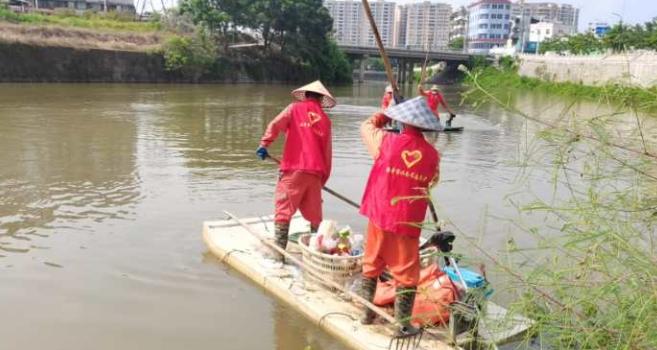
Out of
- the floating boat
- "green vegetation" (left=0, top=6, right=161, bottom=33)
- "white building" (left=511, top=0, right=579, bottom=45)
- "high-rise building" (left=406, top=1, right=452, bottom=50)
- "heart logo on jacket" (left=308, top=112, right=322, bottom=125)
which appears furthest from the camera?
"high-rise building" (left=406, top=1, right=452, bottom=50)

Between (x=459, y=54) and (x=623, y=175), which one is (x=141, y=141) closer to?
(x=623, y=175)

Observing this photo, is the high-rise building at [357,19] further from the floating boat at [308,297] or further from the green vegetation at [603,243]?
the green vegetation at [603,243]

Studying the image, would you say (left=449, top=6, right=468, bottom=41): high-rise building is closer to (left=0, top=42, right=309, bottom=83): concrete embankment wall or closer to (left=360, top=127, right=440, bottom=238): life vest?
(left=0, top=42, right=309, bottom=83): concrete embankment wall

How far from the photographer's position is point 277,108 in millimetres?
22203

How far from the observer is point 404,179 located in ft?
12.3

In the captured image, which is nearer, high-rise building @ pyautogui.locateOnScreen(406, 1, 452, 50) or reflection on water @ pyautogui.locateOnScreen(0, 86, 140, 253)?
reflection on water @ pyautogui.locateOnScreen(0, 86, 140, 253)

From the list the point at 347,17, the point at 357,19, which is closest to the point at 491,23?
the point at 357,19

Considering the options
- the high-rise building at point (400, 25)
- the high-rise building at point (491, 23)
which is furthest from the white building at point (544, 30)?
the high-rise building at point (400, 25)

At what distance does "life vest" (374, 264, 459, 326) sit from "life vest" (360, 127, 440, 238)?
0.46 m

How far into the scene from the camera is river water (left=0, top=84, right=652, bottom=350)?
14.5ft

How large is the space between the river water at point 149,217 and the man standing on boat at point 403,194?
48 centimetres

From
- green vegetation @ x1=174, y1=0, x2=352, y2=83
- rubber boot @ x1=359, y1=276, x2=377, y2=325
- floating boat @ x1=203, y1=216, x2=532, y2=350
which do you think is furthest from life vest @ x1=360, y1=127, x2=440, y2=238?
green vegetation @ x1=174, y1=0, x2=352, y2=83

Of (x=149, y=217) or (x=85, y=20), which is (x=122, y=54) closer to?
(x=85, y=20)

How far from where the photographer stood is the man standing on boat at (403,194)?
3.74 metres
